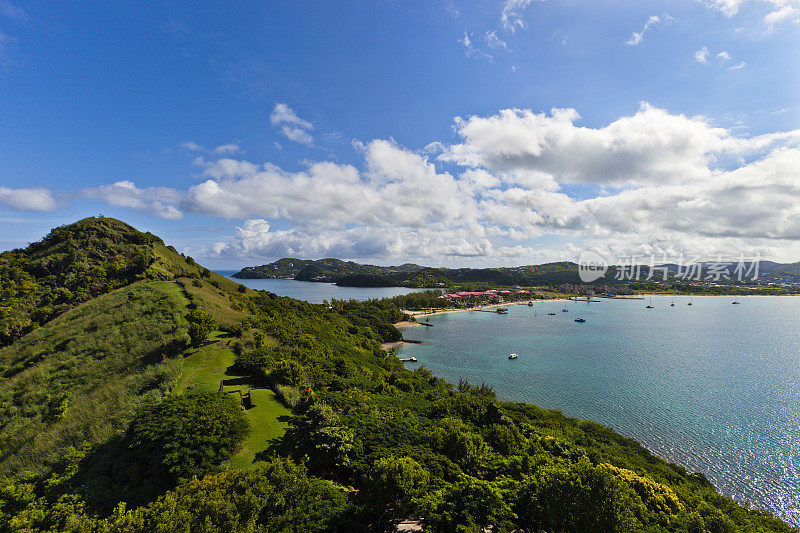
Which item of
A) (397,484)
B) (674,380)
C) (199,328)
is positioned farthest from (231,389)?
(674,380)

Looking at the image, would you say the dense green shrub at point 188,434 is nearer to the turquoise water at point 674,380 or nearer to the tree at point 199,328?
the tree at point 199,328

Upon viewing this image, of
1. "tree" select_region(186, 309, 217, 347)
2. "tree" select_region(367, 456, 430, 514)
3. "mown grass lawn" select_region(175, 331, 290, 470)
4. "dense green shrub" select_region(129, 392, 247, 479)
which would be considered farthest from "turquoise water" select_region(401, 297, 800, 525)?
"tree" select_region(186, 309, 217, 347)

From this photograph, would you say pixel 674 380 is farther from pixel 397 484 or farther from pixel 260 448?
pixel 260 448

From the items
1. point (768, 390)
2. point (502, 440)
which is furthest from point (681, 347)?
point (502, 440)

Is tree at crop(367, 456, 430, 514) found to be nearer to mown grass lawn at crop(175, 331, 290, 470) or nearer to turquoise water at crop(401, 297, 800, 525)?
mown grass lawn at crop(175, 331, 290, 470)

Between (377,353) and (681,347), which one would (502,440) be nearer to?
(377,353)

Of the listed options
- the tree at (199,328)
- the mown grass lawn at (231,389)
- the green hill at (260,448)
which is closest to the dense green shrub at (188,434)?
the green hill at (260,448)
